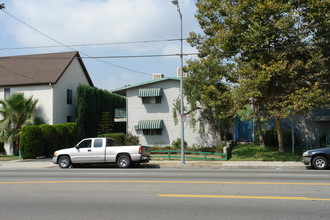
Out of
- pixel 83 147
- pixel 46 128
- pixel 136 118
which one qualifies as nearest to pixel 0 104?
pixel 46 128

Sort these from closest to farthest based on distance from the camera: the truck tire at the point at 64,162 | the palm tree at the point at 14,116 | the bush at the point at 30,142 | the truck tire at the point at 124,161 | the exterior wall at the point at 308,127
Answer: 1. the truck tire at the point at 124,161
2. the truck tire at the point at 64,162
3. the bush at the point at 30,142
4. the exterior wall at the point at 308,127
5. the palm tree at the point at 14,116

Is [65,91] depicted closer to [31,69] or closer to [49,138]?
[31,69]

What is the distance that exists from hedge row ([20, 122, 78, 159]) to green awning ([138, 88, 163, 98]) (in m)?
6.61

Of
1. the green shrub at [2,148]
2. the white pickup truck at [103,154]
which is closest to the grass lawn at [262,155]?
the white pickup truck at [103,154]

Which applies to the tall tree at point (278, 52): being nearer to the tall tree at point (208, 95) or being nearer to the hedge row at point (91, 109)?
the tall tree at point (208, 95)

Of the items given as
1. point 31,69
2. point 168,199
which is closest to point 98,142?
point 168,199

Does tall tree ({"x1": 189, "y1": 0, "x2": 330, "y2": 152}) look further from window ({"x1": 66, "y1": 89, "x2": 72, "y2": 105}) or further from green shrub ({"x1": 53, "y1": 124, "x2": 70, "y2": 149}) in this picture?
window ({"x1": 66, "y1": 89, "x2": 72, "y2": 105})

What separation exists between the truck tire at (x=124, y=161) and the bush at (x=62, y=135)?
10.6 meters

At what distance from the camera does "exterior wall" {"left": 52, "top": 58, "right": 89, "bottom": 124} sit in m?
28.6

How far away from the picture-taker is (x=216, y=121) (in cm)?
2441

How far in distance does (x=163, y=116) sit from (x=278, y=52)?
11333 mm

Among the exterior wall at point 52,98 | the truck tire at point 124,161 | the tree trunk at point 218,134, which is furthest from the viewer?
the exterior wall at point 52,98

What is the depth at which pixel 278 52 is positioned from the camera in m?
18.0

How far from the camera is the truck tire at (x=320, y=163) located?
1542 centimetres
